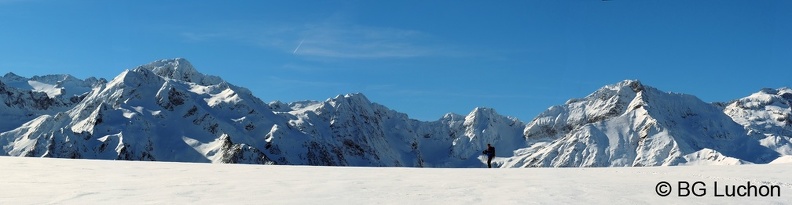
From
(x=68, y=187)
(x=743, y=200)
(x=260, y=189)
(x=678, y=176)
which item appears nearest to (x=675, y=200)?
(x=743, y=200)

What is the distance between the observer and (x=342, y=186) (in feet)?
63.5

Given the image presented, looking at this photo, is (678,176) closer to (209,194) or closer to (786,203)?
(786,203)

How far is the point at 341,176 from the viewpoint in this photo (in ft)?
75.9

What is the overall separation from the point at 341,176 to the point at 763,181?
39.3 ft

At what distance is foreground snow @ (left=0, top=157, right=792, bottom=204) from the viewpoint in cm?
1642

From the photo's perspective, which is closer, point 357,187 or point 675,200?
point 675,200

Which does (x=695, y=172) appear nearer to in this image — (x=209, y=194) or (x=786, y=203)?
(x=786, y=203)

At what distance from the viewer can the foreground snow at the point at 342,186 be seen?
16422mm

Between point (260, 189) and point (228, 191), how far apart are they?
2.68 ft

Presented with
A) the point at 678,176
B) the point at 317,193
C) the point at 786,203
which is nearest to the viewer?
the point at 786,203

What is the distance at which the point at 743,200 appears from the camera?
1686 cm

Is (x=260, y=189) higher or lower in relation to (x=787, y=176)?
lower

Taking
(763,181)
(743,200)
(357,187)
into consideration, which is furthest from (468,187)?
(763,181)

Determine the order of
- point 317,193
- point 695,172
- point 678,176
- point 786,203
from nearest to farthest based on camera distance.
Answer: point 786,203
point 317,193
point 678,176
point 695,172
